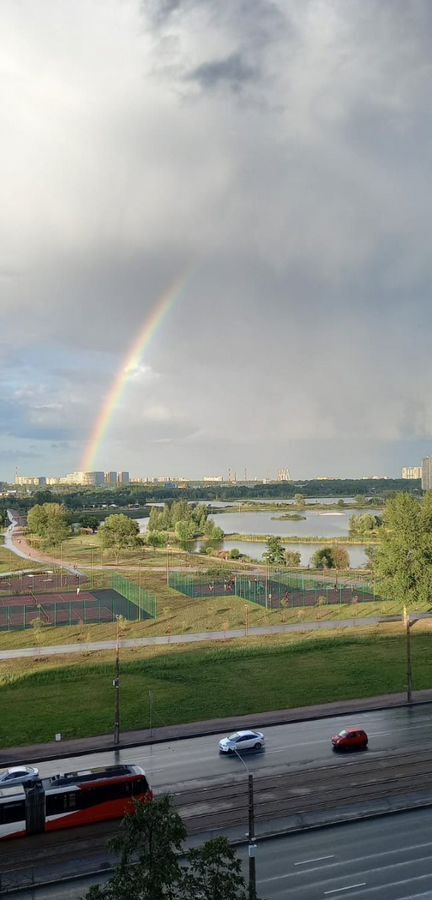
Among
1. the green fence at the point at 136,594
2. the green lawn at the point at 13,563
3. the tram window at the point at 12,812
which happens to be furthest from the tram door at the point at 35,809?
the green lawn at the point at 13,563

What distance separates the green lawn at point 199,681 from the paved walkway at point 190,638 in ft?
6.36

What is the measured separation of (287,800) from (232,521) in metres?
172

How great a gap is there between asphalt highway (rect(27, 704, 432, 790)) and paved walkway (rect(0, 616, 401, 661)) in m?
15.0

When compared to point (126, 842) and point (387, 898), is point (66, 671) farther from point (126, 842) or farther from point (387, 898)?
point (126, 842)

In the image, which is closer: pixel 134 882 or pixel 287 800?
pixel 134 882

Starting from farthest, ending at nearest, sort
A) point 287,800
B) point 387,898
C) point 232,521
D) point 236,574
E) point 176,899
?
point 232,521, point 236,574, point 287,800, point 387,898, point 176,899

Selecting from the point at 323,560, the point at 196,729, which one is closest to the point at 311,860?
the point at 196,729

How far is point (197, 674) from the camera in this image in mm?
33750

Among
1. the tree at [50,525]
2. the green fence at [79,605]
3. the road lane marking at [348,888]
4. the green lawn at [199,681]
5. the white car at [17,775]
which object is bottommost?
the green fence at [79,605]

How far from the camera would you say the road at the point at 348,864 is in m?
15.1

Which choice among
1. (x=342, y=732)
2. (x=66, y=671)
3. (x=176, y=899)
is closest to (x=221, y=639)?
(x=66, y=671)

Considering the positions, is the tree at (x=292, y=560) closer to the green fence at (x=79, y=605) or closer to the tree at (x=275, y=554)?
the tree at (x=275, y=554)

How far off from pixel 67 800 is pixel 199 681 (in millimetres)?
14685

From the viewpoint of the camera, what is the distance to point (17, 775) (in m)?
20.8
